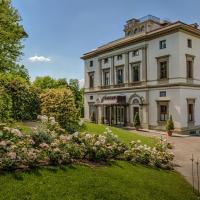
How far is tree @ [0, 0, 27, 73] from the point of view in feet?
66.1

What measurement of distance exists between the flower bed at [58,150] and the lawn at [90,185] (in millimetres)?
458

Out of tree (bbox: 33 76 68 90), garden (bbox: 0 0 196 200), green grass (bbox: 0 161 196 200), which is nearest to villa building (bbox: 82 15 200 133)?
garden (bbox: 0 0 196 200)

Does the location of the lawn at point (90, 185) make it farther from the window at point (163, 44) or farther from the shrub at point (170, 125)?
the window at point (163, 44)

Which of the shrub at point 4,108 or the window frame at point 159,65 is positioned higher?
the window frame at point 159,65

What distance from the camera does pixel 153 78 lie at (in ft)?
107

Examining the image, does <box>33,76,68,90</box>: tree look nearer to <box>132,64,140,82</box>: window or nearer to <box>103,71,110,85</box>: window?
<box>103,71,110,85</box>: window

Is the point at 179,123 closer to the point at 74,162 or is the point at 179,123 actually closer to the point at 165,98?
the point at 165,98

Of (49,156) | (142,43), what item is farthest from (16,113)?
(142,43)

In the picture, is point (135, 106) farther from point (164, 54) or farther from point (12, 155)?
point (12, 155)

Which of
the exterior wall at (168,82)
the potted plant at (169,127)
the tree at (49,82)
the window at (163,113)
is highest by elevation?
the tree at (49,82)

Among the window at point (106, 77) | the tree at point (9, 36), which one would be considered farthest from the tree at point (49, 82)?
the tree at point (9, 36)

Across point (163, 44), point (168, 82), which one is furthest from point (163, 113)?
point (163, 44)

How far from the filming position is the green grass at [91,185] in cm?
712

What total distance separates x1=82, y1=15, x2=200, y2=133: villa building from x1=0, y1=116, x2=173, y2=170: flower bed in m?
16.6
